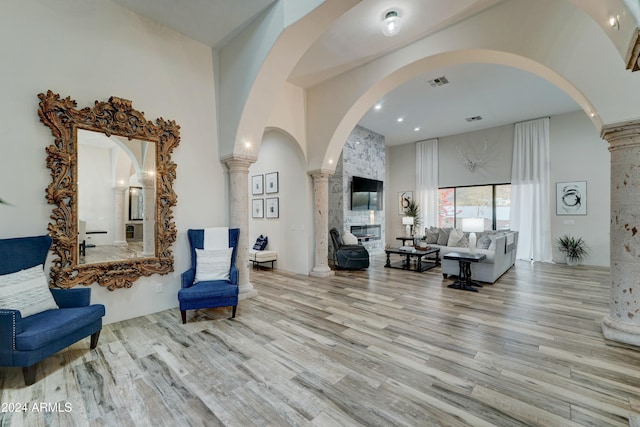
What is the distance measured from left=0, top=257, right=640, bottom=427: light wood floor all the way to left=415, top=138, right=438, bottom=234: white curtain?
5.64 metres

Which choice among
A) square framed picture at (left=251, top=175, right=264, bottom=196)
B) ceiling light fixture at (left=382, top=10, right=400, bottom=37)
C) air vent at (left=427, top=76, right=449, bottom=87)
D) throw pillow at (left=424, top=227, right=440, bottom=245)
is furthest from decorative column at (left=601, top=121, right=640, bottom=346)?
square framed picture at (left=251, top=175, right=264, bottom=196)

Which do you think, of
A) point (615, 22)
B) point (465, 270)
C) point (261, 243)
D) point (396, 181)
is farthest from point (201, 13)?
point (396, 181)

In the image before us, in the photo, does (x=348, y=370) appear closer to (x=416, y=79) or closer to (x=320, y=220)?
(x=320, y=220)

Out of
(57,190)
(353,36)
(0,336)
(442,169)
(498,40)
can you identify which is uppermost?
(353,36)

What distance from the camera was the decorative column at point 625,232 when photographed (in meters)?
2.67

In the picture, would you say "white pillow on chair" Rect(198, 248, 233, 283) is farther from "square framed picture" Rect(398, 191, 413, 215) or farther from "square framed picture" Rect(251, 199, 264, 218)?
"square framed picture" Rect(398, 191, 413, 215)

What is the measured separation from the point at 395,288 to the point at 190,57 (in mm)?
4965

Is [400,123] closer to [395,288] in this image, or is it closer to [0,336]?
[395,288]

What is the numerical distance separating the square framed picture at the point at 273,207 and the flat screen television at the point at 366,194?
2263 mm

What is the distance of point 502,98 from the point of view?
6066mm

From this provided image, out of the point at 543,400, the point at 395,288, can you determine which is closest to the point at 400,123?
the point at 395,288

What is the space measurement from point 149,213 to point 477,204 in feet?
29.5

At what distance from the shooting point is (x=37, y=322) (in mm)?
2262

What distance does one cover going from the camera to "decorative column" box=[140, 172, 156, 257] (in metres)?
3.60
